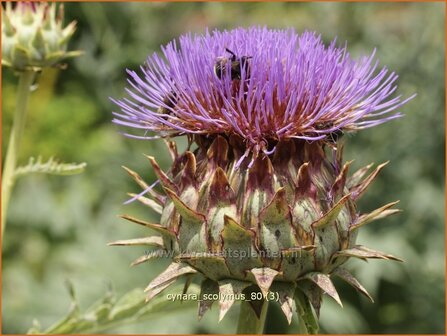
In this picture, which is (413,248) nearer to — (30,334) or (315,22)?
(315,22)

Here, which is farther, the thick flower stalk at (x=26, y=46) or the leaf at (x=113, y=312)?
the thick flower stalk at (x=26, y=46)

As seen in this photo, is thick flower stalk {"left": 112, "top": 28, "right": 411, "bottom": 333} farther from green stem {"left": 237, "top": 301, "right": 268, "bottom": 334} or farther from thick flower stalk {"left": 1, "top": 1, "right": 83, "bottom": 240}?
thick flower stalk {"left": 1, "top": 1, "right": 83, "bottom": 240}

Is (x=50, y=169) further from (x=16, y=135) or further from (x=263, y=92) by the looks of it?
(x=263, y=92)

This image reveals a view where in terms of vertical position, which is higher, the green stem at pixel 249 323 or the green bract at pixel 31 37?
the green bract at pixel 31 37

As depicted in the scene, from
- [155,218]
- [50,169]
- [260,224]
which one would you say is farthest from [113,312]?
[155,218]

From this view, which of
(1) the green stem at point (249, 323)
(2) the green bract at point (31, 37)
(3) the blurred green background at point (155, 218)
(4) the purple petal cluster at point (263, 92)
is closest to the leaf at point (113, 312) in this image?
(1) the green stem at point (249, 323)

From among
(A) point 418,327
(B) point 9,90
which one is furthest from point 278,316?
(B) point 9,90

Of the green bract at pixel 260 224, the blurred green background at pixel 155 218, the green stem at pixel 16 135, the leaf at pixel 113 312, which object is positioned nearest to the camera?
the green bract at pixel 260 224

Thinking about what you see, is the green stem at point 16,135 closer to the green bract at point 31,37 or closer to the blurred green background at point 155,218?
the green bract at point 31,37

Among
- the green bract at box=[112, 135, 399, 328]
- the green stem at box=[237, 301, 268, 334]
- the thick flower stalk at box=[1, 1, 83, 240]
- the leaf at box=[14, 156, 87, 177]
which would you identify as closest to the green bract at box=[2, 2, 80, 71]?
the thick flower stalk at box=[1, 1, 83, 240]
